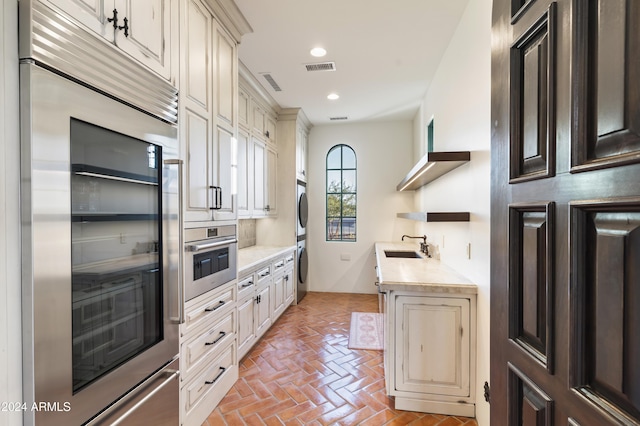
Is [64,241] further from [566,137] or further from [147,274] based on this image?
[566,137]

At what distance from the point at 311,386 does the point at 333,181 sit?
12.1 feet

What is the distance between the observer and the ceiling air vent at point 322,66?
317 centimetres

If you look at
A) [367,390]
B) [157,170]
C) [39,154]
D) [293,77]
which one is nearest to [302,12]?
[293,77]

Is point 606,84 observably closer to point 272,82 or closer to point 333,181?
point 272,82

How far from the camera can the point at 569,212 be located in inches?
24.0

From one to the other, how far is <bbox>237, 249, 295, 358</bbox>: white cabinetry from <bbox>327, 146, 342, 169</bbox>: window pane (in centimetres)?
192

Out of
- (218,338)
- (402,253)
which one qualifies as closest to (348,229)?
(402,253)

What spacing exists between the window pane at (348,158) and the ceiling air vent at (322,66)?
2274 mm

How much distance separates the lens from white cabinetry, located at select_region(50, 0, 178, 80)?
1.16 metres

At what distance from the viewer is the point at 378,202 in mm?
5355

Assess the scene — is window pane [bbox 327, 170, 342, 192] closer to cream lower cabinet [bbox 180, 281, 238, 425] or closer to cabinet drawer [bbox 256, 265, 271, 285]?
cabinet drawer [bbox 256, 265, 271, 285]

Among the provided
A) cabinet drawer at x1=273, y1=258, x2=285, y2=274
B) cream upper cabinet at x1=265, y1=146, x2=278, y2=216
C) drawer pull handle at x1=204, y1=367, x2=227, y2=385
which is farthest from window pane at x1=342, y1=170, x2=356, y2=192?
drawer pull handle at x1=204, y1=367, x2=227, y2=385

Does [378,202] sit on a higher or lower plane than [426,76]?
lower

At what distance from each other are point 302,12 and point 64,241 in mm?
2229
